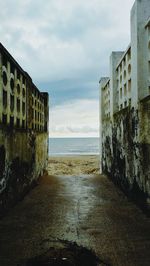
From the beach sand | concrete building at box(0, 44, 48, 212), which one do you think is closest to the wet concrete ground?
concrete building at box(0, 44, 48, 212)

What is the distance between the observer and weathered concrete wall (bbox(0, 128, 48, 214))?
188 inches

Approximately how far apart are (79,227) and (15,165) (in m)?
2.15

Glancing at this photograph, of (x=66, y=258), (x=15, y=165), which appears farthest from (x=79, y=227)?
(x=15, y=165)

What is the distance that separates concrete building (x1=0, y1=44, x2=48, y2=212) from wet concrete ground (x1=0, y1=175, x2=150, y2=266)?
507 millimetres

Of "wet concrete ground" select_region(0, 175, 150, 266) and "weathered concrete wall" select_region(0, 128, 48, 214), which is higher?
"weathered concrete wall" select_region(0, 128, 48, 214)

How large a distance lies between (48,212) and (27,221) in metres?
0.59

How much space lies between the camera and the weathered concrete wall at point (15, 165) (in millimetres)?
4781

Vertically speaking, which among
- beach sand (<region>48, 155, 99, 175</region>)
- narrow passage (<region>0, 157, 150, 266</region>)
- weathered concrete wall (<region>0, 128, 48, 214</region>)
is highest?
weathered concrete wall (<region>0, 128, 48, 214</region>)

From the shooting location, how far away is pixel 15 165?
5660 millimetres

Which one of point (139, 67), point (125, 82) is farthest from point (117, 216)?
point (125, 82)

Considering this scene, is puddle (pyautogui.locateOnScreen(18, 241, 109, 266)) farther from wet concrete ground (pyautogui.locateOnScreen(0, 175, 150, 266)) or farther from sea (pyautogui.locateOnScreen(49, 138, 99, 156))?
sea (pyautogui.locateOnScreen(49, 138, 99, 156))

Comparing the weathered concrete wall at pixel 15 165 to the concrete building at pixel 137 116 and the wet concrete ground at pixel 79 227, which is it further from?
the concrete building at pixel 137 116

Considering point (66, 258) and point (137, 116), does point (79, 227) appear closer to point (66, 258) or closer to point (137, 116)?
point (66, 258)

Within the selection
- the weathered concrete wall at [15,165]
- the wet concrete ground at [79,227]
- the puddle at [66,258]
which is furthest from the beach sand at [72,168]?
the puddle at [66,258]
